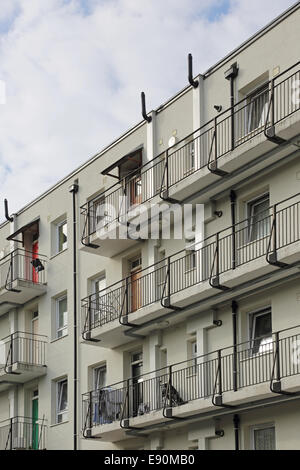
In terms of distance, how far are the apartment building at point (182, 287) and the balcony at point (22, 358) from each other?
2.8 inches

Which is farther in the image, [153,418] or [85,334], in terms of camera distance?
[85,334]

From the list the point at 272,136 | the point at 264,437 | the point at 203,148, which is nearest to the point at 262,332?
the point at 264,437

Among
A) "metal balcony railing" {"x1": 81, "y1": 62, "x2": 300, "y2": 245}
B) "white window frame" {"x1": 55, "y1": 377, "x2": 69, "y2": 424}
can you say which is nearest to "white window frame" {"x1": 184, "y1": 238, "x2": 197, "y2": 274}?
"metal balcony railing" {"x1": 81, "y1": 62, "x2": 300, "y2": 245}

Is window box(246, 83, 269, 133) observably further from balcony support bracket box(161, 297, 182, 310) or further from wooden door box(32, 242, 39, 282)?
wooden door box(32, 242, 39, 282)

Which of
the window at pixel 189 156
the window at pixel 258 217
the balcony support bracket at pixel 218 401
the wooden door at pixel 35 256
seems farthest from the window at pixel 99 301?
the balcony support bracket at pixel 218 401

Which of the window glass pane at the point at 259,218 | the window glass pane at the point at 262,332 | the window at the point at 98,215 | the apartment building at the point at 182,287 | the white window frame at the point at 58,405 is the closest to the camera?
the apartment building at the point at 182,287

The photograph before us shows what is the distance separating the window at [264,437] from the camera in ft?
92.2

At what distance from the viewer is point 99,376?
3603 centimetres

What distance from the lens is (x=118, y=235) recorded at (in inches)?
1330

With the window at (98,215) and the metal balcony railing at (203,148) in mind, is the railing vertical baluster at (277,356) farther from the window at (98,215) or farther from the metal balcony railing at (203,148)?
the window at (98,215)

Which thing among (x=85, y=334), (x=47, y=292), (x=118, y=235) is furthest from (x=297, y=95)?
(x=47, y=292)
